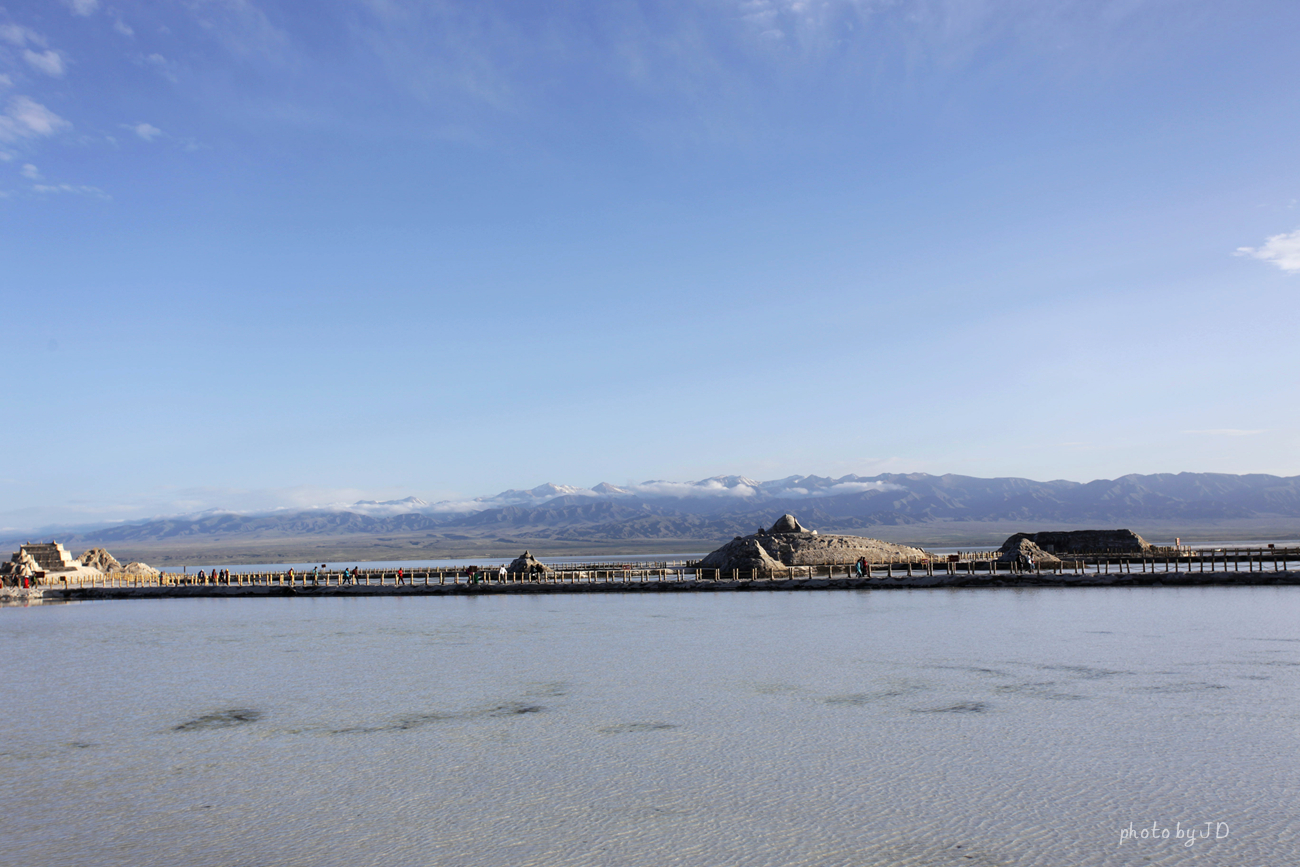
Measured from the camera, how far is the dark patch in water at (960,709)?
15.4 meters

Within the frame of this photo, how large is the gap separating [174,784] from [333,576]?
246ft

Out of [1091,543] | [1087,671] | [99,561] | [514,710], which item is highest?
[99,561]

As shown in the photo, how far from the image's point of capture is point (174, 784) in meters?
12.0

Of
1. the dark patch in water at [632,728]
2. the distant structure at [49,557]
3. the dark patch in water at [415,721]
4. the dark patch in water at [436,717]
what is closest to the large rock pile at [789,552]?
the dark patch in water at [436,717]

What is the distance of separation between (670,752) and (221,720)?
8.83m

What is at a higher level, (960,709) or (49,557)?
(49,557)

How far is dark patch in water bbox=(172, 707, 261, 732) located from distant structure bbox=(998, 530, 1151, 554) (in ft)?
239

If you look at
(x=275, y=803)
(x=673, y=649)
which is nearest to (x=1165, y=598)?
(x=673, y=649)

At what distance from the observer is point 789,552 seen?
72938mm

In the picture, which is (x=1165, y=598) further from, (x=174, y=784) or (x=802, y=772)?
(x=174, y=784)

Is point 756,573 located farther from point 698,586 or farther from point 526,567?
point 526,567

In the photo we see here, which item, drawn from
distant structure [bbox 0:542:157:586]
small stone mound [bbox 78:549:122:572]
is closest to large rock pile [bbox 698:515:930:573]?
distant structure [bbox 0:542:157:586]

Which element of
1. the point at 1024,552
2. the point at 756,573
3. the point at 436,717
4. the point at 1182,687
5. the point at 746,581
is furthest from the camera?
the point at 1024,552

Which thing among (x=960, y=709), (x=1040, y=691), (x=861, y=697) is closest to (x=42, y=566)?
(x=861, y=697)
